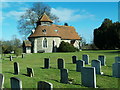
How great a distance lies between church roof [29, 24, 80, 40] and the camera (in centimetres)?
4659

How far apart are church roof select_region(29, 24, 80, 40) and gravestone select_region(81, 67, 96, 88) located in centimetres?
3800

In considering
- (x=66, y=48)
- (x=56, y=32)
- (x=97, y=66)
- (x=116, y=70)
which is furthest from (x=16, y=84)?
(x=56, y=32)

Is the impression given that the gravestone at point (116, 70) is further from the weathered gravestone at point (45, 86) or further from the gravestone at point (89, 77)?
the weathered gravestone at point (45, 86)

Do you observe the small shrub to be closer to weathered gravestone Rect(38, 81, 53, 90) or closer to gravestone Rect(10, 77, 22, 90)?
gravestone Rect(10, 77, 22, 90)

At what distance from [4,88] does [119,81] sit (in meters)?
6.12

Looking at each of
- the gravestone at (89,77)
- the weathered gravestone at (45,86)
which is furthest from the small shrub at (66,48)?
the weathered gravestone at (45,86)

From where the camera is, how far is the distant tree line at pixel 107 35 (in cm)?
5003

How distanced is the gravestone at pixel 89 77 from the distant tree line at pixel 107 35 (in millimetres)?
43066

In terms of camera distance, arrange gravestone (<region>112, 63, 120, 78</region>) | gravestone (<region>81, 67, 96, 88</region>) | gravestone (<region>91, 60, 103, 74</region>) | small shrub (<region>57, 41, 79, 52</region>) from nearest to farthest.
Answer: gravestone (<region>81, 67, 96, 88</region>), gravestone (<region>112, 63, 120, 78</region>), gravestone (<region>91, 60, 103, 74</region>), small shrub (<region>57, 41, 79, 52</region>)

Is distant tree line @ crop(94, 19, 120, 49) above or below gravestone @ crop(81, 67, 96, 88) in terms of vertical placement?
above

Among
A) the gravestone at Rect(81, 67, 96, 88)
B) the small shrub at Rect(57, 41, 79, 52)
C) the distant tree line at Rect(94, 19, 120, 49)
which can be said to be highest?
the distant tree line at Rect(94, 19, 120, 49)

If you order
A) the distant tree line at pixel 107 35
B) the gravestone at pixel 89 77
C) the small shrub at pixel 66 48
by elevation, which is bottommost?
the gravestone at pixel 89 77

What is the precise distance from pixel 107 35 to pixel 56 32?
16.2m

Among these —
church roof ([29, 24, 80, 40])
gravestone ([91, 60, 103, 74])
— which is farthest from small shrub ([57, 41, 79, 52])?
gravestone ([91, 60, 103, 74])
